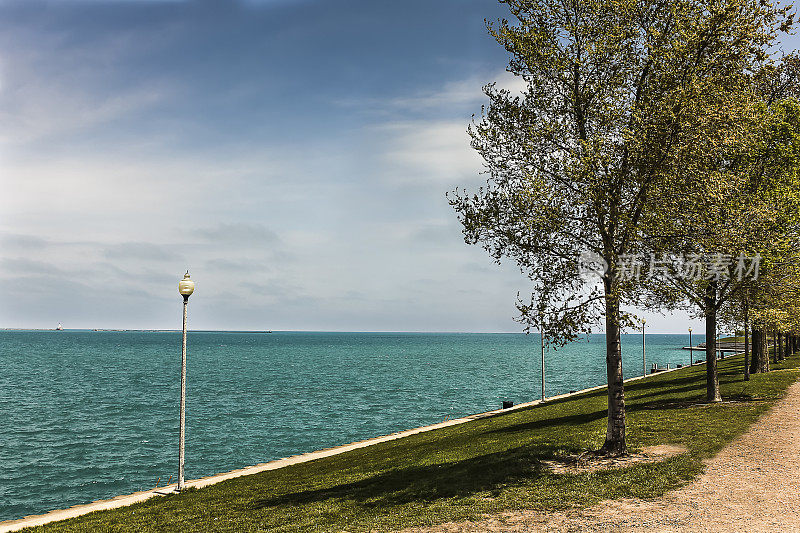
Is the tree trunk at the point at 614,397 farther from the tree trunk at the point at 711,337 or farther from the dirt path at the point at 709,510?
the tree trunk at the point at 711,337

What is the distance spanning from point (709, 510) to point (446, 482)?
21.6ft

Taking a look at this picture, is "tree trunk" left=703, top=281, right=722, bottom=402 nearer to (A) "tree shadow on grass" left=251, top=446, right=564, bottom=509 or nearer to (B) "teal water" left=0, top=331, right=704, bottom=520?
(B) "teal water" left=0, top=331, right=704, bottom=520

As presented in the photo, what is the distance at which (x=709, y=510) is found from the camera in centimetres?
1176

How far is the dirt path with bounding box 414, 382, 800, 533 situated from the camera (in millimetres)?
11000

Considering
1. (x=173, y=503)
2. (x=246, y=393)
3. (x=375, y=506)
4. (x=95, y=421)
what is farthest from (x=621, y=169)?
(x=246, y=393)

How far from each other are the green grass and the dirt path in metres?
0.55

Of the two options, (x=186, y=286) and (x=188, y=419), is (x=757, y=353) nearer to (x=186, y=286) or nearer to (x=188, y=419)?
(x=186, y=286)

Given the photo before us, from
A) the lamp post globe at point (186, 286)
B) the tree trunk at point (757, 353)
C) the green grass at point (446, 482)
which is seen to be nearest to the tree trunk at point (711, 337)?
the green grass at point (446, 482)

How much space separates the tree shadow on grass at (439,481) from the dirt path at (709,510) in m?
2.63

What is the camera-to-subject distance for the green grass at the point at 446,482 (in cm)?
1327

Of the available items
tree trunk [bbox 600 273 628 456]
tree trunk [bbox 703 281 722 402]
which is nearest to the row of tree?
tree trunk [bbox 600 273 628 456]

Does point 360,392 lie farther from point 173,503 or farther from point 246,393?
point 173,503

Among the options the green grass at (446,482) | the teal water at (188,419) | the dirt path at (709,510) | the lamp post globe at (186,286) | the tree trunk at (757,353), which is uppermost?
the lamp post globe at (186,286)

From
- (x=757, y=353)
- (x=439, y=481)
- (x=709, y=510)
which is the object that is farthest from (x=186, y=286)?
(x=757, y=353)
